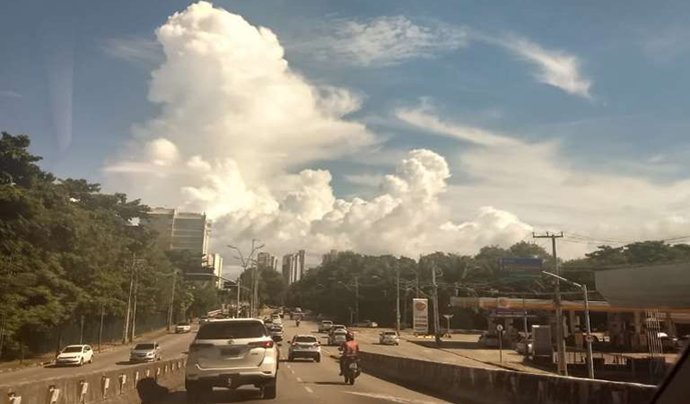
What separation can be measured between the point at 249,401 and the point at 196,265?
419 feet

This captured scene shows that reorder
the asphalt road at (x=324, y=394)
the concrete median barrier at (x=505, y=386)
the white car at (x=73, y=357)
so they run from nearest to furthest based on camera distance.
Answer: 1. the concrete median barrier at (x=505, y=386)
2. the asphalt road at (x=324, y=394)
3. the white car at (x=73, y=357)

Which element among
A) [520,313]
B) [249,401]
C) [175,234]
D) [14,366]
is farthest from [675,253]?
[175,234]

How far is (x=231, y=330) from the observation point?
15984mm

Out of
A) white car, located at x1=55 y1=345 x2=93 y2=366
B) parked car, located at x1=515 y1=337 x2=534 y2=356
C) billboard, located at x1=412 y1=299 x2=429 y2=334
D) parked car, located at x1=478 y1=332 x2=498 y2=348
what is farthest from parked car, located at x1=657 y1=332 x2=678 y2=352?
white car, located at x1=55 y1=345 x2=93 y2=366

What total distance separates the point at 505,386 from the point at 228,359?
6.62 m

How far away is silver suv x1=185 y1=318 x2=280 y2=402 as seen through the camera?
15.1 meters

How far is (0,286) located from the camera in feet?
147

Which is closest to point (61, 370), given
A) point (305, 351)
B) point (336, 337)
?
point (305, 351)

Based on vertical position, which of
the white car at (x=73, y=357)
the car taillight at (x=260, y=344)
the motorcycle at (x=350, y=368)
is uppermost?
the car taillight at (x=260, y=344)

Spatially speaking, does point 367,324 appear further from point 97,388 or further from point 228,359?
point 97,388

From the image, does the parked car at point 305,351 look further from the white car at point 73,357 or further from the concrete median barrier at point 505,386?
the white car at point 73,357

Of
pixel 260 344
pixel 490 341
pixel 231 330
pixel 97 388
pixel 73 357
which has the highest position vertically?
pixel 231 330

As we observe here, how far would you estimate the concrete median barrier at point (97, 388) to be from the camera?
1003 cm

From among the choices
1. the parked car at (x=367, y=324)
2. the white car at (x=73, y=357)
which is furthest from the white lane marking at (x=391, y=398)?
the parked car at (x=367, y=324)
